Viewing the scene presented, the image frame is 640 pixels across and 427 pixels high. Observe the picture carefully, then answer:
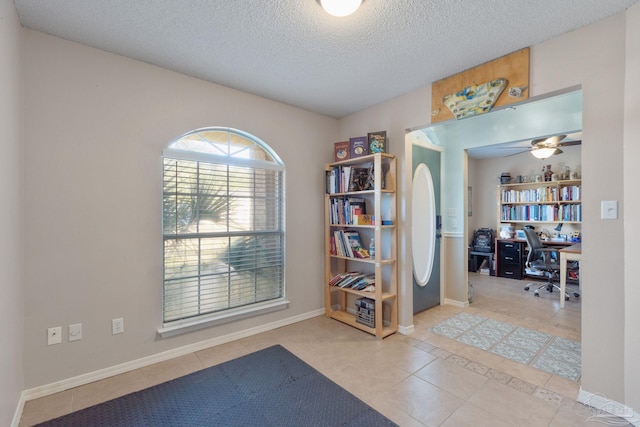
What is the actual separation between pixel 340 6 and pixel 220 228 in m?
2.00

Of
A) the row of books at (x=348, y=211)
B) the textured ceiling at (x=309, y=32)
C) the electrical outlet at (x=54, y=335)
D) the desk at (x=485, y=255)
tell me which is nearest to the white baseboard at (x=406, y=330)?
the row of books at (x=348, y=211)

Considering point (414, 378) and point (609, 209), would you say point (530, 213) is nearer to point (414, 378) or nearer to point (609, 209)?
point (609, 209)

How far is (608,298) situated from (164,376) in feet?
9.93

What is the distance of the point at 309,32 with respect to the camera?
74.6 inches

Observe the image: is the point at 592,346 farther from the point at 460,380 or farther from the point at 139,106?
the point at 139,106

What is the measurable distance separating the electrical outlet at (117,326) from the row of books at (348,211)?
213cm

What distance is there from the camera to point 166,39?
1.98 m

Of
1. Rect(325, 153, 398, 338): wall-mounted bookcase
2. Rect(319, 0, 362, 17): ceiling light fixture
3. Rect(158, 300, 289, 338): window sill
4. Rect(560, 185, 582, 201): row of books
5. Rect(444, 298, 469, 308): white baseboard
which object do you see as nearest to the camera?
Rect(319, 0, 362, 17): ceiling light fixture

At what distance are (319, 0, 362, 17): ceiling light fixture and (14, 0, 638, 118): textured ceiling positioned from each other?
0.09 metres

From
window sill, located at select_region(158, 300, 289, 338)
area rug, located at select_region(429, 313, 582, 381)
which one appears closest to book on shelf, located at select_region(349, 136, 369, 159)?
window sill, located at select_region(158, 300, 289, 338)

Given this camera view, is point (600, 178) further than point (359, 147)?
No

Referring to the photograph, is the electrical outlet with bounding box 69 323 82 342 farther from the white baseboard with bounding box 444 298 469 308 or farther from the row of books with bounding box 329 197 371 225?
the white baseboard with bounding box 444 298 469 308

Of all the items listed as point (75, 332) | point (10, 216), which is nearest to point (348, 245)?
point (75, 332)

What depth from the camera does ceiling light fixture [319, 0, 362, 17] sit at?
156cm
